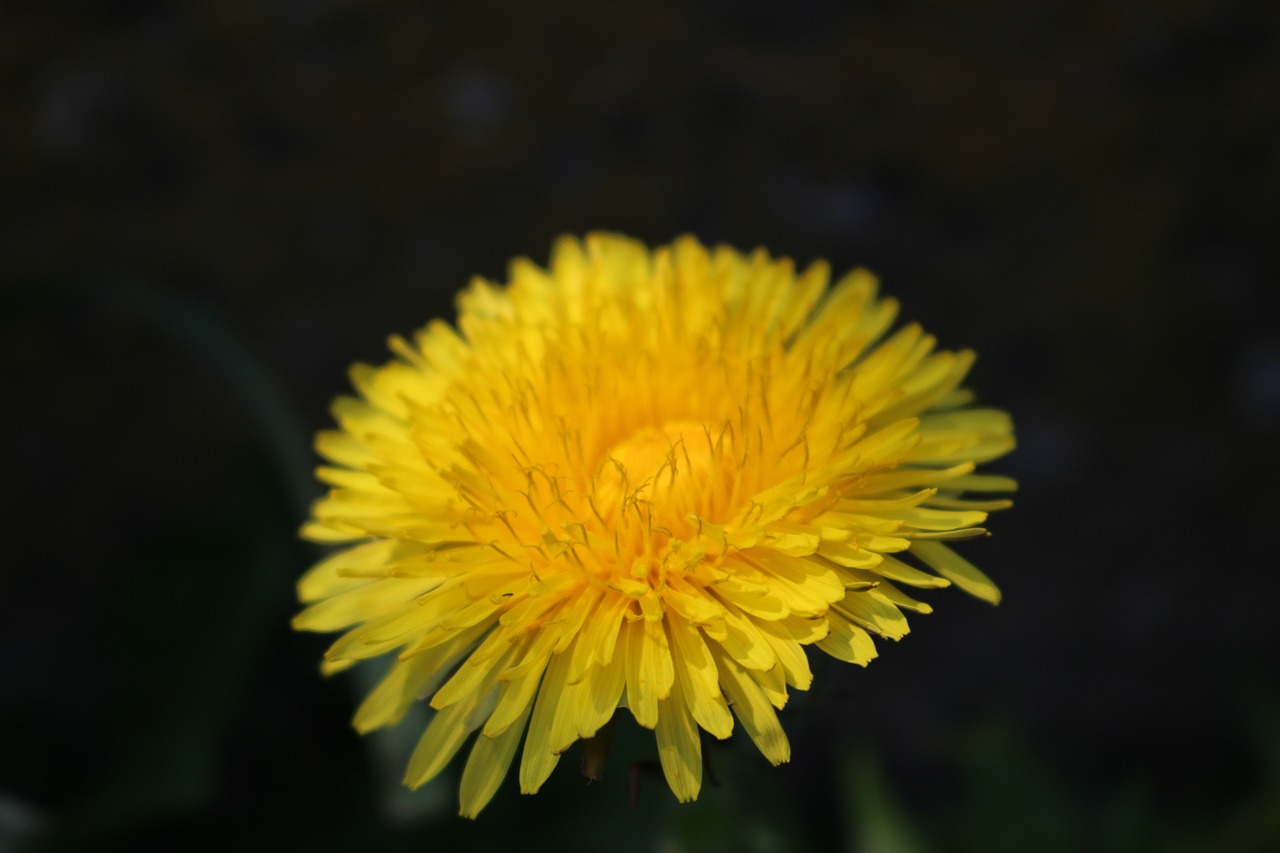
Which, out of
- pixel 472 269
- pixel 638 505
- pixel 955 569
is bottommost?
pixel 955 569

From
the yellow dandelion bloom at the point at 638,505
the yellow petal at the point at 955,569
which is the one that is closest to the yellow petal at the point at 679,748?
the yellow dandelion bloom at the point at 638,505

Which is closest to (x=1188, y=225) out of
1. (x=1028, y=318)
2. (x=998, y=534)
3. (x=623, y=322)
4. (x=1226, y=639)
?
(x=1028, y=318)

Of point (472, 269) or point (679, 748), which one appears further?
point (472, 269)

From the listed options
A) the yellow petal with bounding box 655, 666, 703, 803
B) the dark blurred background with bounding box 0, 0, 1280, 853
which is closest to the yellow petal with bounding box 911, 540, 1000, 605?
the yellow petal with bounding box 655, 666, 703, 803

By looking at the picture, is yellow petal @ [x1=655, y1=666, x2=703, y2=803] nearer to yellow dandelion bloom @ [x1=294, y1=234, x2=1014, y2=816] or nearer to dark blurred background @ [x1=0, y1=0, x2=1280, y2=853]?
yellow dandelion bloom @ [x1=294, y1=234, x2=1014, y2=816]

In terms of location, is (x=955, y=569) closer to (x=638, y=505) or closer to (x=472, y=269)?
(x=638, y=505)

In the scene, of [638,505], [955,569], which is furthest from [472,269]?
[955,569]
